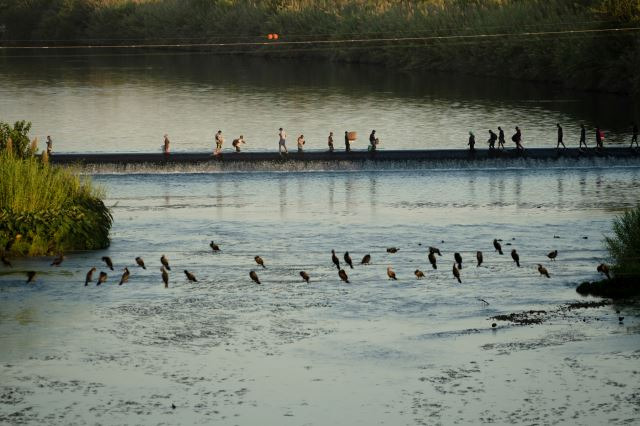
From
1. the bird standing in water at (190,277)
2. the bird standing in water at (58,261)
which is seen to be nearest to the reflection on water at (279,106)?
the bird standing in water at (58,261)

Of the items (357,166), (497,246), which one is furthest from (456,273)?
(357,166)

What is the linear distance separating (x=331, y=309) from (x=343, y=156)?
2695 cm

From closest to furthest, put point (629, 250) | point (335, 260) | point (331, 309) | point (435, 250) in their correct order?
point (331, 309), point (629, 250), point (335, 260), point (435, 250)

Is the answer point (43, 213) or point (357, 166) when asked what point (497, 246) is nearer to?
point (43, 213)

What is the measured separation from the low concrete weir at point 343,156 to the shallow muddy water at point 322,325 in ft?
24.6

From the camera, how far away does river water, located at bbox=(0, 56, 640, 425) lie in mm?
27453

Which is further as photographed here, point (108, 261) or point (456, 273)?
point (108, 261)

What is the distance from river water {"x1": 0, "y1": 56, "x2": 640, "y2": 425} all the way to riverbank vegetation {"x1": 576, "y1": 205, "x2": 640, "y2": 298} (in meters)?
0.70

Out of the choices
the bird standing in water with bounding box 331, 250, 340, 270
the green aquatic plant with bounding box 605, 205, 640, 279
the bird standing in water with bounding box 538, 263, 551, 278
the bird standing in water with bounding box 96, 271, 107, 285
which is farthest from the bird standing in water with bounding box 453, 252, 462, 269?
the bird standing in water with bounding box 96, 271, 107, 285

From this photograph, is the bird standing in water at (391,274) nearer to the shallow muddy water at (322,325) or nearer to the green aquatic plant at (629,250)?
the shallow muddy water at (322,325)

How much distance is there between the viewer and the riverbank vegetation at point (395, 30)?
302ft

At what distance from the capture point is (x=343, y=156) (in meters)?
61.6

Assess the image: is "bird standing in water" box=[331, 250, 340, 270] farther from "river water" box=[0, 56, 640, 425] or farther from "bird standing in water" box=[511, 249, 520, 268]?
"bird standing in water" box=[511, 249, 520, 268]

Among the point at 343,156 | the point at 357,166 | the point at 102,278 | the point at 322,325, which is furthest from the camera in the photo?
the point at 343,156
